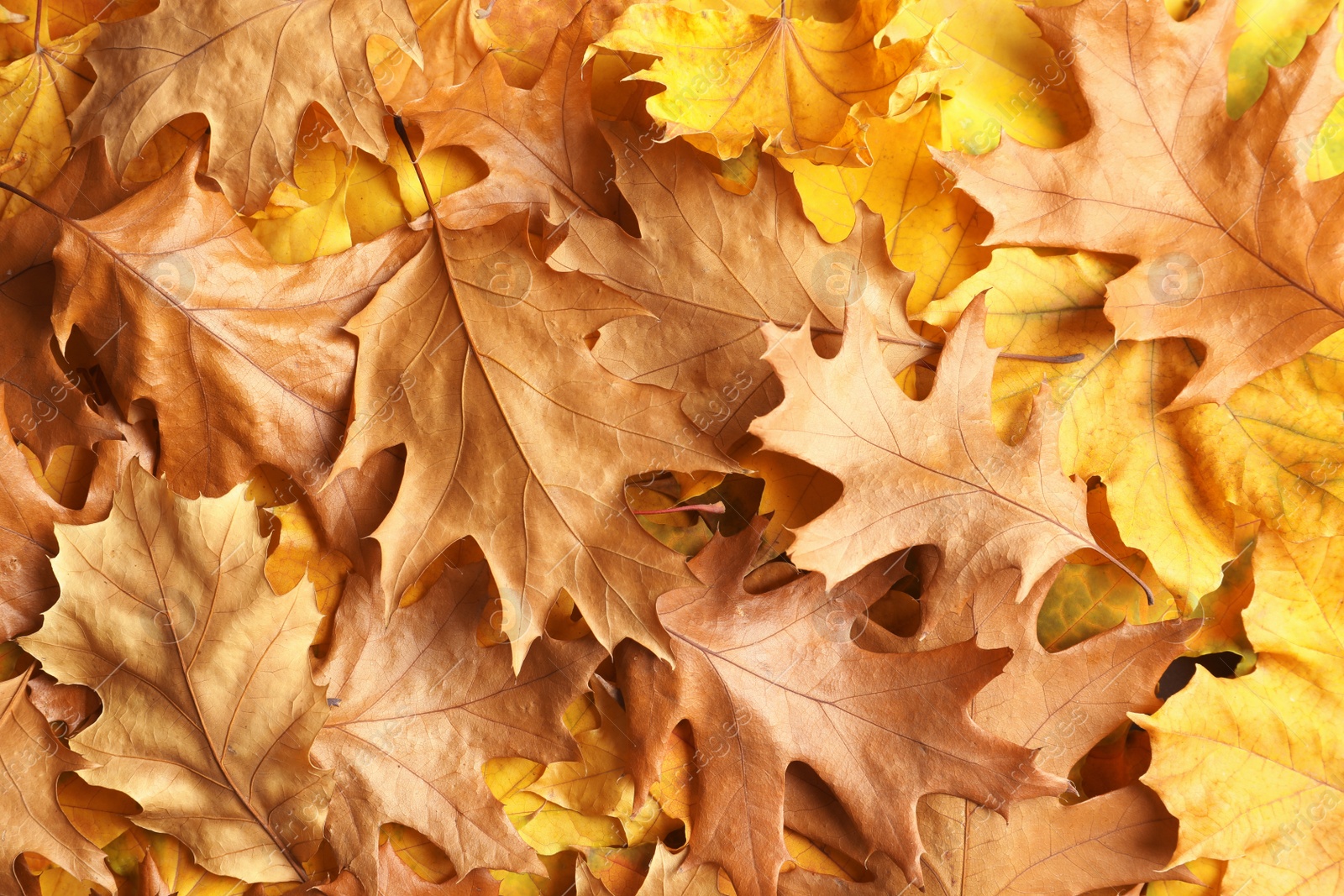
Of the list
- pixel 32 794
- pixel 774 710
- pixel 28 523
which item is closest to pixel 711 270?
pixel 774 710

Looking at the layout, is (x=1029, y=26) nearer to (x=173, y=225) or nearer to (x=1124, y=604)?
(x=1124, y=604)

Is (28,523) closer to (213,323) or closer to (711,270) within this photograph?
(213,323)

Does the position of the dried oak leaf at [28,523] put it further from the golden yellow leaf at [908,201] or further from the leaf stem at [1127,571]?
the leaf stem at [1127,571]

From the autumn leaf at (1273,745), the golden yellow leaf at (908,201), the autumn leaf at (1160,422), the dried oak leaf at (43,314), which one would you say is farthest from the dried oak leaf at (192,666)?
the autumn leaf at (1273,745)

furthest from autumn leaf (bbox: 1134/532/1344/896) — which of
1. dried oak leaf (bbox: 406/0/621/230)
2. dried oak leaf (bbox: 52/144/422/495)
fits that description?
dried oak leaf (bbox: 52/144/422/495)

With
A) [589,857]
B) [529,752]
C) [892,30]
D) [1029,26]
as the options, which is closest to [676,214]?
[892,30]

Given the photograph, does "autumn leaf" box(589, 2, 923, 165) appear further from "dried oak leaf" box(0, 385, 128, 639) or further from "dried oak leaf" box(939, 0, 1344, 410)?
"dried oak leaf" box(0, 385, 128, 639)
